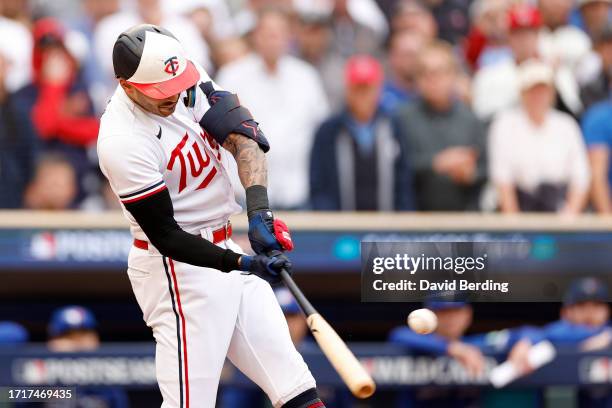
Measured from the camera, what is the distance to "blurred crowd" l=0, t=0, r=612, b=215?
7727 millimetres

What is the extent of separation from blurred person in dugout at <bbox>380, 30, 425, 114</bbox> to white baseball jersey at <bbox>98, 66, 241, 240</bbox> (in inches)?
155

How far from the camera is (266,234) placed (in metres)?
4.44

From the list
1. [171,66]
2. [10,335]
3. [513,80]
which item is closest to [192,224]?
[171,66]

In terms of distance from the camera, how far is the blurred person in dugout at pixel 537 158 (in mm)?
7840

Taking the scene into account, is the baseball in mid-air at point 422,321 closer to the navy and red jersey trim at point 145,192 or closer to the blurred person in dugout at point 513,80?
the navy and red jersey trim at point 145,192

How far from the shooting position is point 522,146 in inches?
308

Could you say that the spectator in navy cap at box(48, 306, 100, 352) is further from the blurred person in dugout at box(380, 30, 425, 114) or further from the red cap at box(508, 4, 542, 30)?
the red cap at box(508, 4, 542, 30)

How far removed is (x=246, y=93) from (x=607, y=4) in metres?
3.11

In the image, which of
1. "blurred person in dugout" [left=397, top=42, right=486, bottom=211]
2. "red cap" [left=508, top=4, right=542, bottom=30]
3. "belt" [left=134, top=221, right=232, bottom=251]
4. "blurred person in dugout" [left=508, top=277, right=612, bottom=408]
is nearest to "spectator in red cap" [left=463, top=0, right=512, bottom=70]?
"red cap" [left=508, top=4, right=542, bottom=30]

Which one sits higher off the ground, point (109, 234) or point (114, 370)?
point (109, 234)

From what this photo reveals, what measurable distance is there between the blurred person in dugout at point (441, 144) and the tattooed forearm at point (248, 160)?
3.20m

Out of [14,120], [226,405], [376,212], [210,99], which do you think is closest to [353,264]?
[376,212]

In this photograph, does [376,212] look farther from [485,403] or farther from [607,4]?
[607,4]

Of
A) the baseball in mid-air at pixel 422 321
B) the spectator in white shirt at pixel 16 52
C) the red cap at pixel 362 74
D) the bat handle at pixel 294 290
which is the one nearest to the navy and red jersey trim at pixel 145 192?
the bat handle at pixel 294 290
